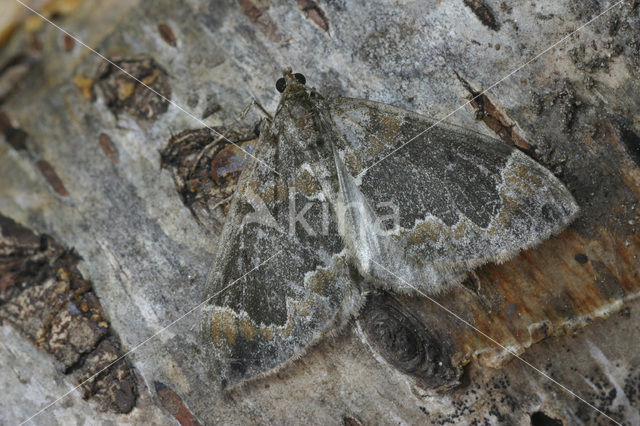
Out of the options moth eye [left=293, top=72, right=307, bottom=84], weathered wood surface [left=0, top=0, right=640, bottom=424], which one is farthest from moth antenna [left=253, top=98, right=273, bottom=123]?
moth eye [left=293, top=72, right=307, bottom=84]

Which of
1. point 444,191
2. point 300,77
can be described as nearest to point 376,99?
point 300,77

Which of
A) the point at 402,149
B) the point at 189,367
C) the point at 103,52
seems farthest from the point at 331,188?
the point at 103,52

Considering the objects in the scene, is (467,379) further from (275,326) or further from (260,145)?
(260,145)

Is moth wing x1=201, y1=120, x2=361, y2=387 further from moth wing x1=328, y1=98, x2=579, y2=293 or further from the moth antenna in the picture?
moth wing x1=328, y1=98, x2=579, y2=293

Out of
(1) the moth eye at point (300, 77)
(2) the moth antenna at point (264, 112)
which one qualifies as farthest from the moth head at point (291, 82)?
(2) the moth antenna at point (264, 112)

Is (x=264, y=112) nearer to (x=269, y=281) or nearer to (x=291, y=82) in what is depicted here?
(x=291, y=82)

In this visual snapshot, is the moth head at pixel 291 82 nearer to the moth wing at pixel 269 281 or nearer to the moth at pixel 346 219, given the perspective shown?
the moth at pixel 346 219
